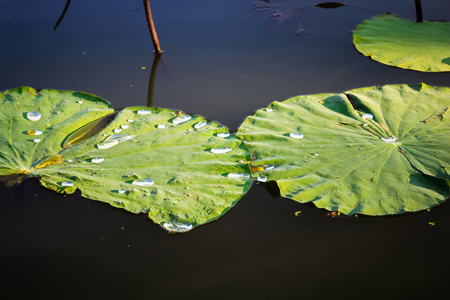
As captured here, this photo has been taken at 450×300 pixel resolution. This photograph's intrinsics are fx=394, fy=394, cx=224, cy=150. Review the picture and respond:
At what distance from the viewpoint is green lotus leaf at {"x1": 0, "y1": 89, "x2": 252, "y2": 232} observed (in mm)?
1650

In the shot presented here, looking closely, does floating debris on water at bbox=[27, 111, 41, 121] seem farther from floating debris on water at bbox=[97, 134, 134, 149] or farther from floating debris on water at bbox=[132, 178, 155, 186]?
floating debris on water at bbox=[132, 178, 155, 186]

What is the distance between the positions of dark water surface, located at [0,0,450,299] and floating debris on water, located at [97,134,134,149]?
0.88ft

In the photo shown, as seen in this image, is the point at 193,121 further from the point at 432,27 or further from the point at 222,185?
the point at 432,27

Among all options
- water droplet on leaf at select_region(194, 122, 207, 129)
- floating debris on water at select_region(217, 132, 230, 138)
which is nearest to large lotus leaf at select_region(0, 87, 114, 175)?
water droplet on leaf at select_region(194, 122, 207, 129)

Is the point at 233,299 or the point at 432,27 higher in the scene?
the point at 432,27

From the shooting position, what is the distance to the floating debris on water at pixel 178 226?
5.10 ft

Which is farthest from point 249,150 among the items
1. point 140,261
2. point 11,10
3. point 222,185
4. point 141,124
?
point 11,10

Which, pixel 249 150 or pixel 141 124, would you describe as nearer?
pixel 249 150

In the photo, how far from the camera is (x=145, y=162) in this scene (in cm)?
183

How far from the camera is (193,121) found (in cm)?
209

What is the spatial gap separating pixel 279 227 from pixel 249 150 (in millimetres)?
448

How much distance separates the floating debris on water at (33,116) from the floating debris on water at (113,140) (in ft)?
1.44

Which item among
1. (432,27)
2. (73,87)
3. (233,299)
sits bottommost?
(233,299)

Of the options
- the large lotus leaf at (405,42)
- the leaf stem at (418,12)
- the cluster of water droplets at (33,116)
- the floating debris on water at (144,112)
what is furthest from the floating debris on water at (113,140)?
the leaf stem at (418,12)
